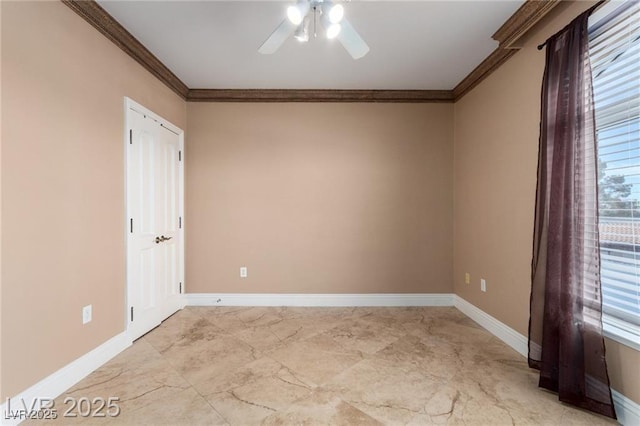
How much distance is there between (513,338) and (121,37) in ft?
13.9

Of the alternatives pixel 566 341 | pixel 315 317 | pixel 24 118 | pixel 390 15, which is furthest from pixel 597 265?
pixel 24 118

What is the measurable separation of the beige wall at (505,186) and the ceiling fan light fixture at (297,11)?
1793mm

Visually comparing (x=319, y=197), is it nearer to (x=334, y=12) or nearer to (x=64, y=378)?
(x=334, y=12)

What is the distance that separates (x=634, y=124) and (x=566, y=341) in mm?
1316

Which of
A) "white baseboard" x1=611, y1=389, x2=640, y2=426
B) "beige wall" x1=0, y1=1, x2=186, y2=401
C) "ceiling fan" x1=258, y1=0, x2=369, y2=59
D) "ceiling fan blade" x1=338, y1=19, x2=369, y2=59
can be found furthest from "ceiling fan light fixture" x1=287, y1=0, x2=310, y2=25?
"white baseboard" x1=611, y1=389, x2=640, y2=426

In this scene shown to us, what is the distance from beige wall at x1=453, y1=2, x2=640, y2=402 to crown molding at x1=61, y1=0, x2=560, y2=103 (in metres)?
0.12

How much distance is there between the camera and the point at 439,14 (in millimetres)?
2041

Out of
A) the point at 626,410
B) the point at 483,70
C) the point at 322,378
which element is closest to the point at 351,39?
the point at 483,70

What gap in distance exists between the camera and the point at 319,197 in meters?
3.42

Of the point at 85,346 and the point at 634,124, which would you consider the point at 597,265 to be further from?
the point at 85,346

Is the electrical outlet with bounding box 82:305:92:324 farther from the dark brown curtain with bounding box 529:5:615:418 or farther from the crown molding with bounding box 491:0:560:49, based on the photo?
the crown molding with bounding box 491:0:560:49

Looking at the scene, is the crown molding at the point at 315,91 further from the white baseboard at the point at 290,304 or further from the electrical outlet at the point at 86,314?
the white baseboard at the point at 290,304

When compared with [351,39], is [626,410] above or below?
below

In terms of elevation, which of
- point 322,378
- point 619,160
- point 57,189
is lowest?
point 322,378
